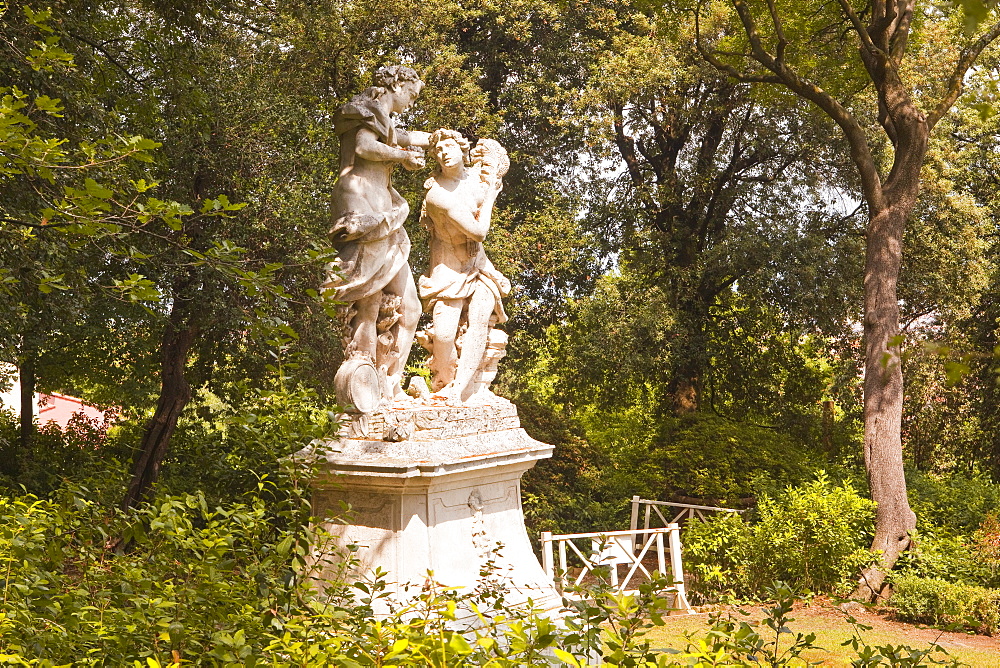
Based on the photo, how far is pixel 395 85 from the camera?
7117 millimetres

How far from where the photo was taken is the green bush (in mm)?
9211

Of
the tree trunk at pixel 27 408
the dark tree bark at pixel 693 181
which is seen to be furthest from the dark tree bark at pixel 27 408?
the dark tree bark at pixel 693 181

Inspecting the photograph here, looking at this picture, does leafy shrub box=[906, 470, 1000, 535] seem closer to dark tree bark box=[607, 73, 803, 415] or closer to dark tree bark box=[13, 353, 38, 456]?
dark tree bark box=[607, 73, 803, 415]

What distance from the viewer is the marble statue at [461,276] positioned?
24.0 ft

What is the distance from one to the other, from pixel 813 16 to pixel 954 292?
498 centimetres

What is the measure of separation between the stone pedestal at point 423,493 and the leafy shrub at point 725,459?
732cm

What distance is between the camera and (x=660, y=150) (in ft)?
55.8

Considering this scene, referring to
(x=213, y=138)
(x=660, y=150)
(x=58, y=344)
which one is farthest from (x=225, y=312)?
(x=660, y=150)

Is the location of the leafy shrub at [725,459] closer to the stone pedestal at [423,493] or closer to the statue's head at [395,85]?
the stone pedestal at [423,493]

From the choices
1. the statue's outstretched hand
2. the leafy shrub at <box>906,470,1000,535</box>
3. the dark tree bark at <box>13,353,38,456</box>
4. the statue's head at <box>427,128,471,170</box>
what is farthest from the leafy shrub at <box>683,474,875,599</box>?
the dark tree bark at <box>13,353,38,456</box>

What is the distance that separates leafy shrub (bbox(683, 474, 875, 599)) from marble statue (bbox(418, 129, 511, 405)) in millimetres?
4137

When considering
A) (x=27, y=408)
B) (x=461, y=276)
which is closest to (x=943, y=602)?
(x=461, y=276)

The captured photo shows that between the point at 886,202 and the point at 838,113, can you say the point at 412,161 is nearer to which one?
the point at 838,113

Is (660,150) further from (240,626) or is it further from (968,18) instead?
(968,18)
